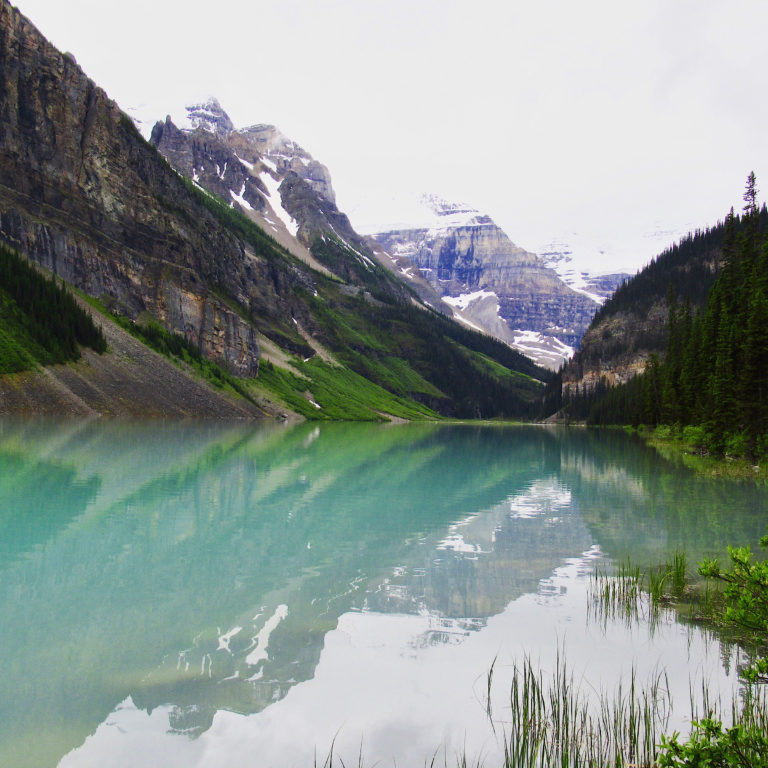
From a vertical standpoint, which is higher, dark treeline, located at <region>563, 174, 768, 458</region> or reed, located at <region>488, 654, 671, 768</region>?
dark treeline, located at <region>563, 174, 768, 458</region>

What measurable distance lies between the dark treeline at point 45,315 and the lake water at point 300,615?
8006cm

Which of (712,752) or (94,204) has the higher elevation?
(94,204)

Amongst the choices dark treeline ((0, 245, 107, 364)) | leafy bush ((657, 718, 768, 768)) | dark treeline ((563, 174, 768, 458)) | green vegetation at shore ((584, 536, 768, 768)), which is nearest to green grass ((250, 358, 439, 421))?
dark treeline ((0, 245, 107, 364))

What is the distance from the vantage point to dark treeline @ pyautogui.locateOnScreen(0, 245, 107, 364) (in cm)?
10631

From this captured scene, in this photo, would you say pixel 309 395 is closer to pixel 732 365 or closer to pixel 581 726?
pixel 732 365

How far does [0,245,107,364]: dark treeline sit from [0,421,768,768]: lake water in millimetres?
80060

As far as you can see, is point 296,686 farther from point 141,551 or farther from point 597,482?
point 597,482

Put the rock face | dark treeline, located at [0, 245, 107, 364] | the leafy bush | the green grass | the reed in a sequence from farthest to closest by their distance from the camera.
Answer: the green grass
the rock face
dark treeline, located at [0, 245, 107, 364]
the reed
the leafy bush

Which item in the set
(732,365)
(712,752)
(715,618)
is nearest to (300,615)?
(715,618)

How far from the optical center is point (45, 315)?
11294 cm

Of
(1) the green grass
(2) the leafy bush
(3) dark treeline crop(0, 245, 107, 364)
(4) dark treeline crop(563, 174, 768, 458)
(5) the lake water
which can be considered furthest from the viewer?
(1) the green grass

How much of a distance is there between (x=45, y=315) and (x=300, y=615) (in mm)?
116086

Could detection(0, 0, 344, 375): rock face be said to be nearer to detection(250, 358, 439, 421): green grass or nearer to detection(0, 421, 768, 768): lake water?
detection(250, 358, 439, 421): green grass

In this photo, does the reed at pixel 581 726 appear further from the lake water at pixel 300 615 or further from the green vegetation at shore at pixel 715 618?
the lake water at pixel 300 615
